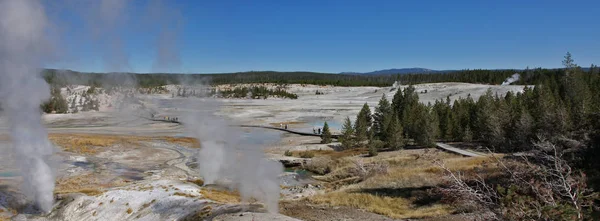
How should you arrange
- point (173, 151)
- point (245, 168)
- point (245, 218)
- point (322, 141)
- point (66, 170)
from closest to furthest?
point (245, 218) < point (245, 168) < point (66, 170) < point (173, 151) < point (322, 141)

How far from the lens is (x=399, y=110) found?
201 feet

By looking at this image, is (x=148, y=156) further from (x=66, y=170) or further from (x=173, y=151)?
(x=66, y=170)

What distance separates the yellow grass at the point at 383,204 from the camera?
19.1 m

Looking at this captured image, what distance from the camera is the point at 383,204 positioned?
22031mm

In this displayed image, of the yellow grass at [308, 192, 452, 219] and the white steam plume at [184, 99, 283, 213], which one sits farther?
the white steam plume at [184, 99, 283, 213]

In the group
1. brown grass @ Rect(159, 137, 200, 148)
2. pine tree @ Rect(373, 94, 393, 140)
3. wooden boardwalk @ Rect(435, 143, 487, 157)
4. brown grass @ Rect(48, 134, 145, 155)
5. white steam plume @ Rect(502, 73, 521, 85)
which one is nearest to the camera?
wooden boardwalk @ Rect(435, 143, 487, 157)

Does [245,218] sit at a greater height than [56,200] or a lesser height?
greater

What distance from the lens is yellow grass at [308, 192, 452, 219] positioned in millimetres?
19108

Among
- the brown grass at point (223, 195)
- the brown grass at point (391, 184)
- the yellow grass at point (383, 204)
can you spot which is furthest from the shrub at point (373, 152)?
the brown grass at point (223, 195)

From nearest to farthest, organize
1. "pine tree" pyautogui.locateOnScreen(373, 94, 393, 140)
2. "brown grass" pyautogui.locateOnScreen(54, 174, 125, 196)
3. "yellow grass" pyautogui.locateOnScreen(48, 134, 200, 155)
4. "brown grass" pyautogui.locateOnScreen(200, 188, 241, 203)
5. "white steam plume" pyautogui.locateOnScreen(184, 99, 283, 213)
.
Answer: "brown grass" pyautogui.locateOnScreen(200, 188, 241, 203) → "white steam plume" pyautogui.locateOnScreen(184, 99, 283, 213) → "brown grass" pyautogui.locateOnScreen(54, 174, 125, 196) → "yellow grass" pyautogui.locateOnScreen(48, 134, 200, 155) → "pine tree" pyautogui.locateOnScreen(373, 94, 393, 140)

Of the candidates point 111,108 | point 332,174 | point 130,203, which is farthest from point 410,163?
point 111,108

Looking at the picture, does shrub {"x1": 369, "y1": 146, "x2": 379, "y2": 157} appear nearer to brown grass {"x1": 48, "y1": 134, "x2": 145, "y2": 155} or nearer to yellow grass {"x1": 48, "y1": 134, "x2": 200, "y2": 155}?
yellow grass {"x1": 48, "y1": 134, "x2": 200, "y2": 155}

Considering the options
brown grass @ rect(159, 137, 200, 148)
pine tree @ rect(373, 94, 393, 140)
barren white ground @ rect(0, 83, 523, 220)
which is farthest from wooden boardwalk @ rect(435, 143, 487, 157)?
brown grass @ rect(159, 137, 200, 148)

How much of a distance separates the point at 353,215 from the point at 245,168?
9061mm
